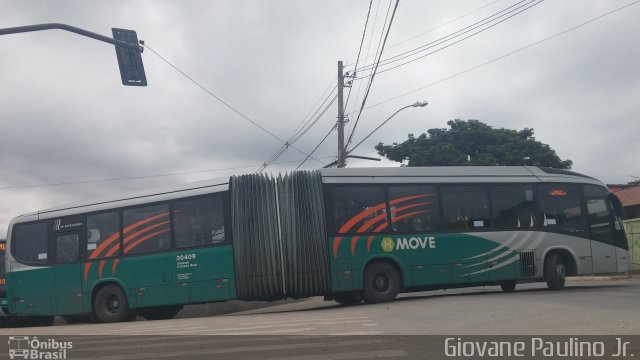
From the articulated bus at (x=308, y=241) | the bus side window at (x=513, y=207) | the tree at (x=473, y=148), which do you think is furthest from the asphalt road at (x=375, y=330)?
the tree at (x=473, y=148)

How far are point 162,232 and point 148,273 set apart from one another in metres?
1.06

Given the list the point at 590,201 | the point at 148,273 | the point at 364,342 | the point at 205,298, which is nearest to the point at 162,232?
the point at 148,273

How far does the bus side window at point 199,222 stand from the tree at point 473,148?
72.8 feet

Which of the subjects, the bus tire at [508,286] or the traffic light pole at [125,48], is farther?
the bus tire at [508,286]

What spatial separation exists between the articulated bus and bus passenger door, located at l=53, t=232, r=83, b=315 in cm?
3

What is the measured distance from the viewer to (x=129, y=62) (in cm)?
1176

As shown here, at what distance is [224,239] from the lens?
14227 millimetres

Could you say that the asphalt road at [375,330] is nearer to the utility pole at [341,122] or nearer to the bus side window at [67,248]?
the bus side window at [67,248]

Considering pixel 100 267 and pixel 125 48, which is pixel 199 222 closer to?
pixel 100 267

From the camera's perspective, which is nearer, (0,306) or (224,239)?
(224,239)

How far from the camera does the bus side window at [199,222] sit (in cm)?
1434

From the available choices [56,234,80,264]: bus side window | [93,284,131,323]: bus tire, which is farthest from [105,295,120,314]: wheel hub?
[56,234,80,264]: bus side window

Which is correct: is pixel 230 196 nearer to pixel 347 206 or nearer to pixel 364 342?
pixel 347 206

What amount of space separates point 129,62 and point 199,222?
14.5 feet
